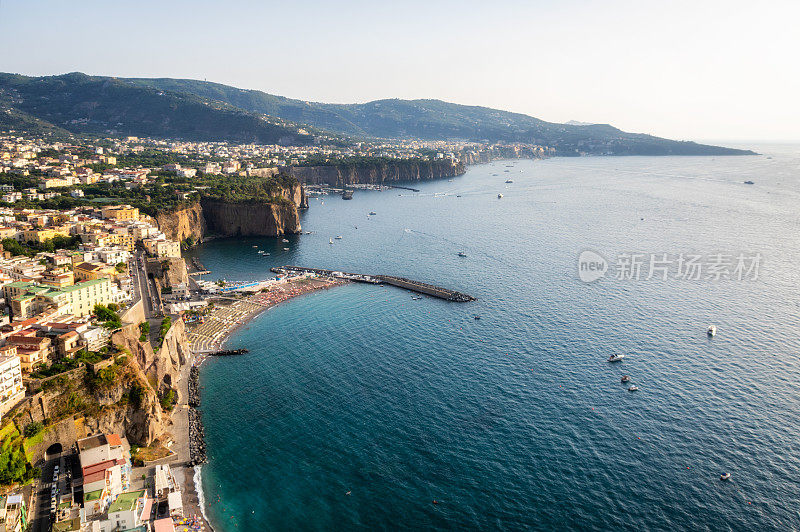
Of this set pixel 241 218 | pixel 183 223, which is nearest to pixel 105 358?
pixel 183 223

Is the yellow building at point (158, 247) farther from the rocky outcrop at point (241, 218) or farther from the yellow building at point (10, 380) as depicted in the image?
the yellow building at point (10, 380)

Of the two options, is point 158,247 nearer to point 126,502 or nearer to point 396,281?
point 396,281

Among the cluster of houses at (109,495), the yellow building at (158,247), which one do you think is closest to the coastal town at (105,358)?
the cluster of houses at (109,495)

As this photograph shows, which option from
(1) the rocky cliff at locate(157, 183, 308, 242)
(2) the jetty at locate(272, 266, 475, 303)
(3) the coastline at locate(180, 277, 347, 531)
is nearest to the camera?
(3) the coastline at locate(180, 277, 347, 531)

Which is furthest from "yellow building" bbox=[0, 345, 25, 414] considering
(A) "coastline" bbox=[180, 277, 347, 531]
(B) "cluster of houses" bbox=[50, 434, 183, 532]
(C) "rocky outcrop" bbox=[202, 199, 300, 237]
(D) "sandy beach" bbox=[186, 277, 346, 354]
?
(C) "rocky outcrop" bbox=[202, 199, 300, 237]

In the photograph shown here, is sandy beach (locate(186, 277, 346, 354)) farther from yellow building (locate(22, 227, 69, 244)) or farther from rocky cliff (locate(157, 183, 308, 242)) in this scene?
rocky cliff (locate(157, 183, 308, 242))
